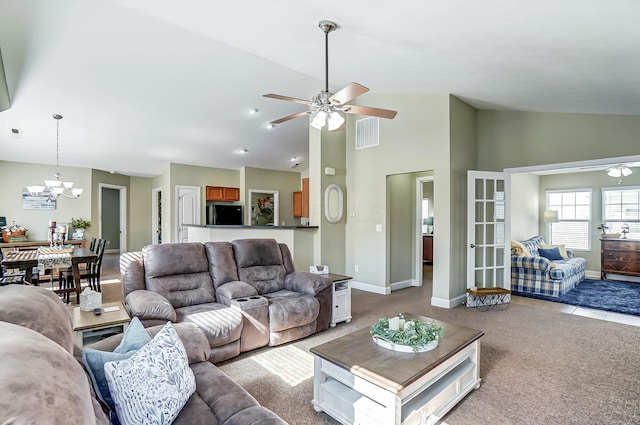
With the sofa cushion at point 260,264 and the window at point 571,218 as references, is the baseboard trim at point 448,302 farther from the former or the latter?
the window at point 571,218

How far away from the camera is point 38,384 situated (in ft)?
2.40

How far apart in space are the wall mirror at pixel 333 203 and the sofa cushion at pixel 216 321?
3.04 m

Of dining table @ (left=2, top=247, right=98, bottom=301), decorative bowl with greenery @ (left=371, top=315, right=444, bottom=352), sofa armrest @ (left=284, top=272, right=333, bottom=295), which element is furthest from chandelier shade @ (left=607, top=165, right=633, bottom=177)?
dining table @ (left=2, top=247, right=98, bottom=301)

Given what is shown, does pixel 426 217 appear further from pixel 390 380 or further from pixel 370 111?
pixel 390 380

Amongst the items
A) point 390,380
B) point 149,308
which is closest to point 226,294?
point 149,308

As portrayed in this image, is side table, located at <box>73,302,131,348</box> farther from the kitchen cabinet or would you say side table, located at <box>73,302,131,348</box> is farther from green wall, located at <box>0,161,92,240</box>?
green wall, located at <box>0,161,92,240</box>

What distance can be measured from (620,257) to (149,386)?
8.49 meters

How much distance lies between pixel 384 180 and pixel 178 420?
4.75m

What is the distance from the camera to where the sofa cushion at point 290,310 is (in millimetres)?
3258

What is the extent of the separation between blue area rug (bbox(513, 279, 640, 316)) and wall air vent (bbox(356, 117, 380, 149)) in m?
3.61

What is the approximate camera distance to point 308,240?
18.9 feet

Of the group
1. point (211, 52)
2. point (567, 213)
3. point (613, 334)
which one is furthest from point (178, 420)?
point (567, 213)

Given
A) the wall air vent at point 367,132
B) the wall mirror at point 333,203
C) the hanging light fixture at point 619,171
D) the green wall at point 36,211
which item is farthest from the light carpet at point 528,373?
the green wall at point 36,211

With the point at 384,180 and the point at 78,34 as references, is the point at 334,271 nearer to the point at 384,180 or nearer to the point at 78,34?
the point at 384,180
